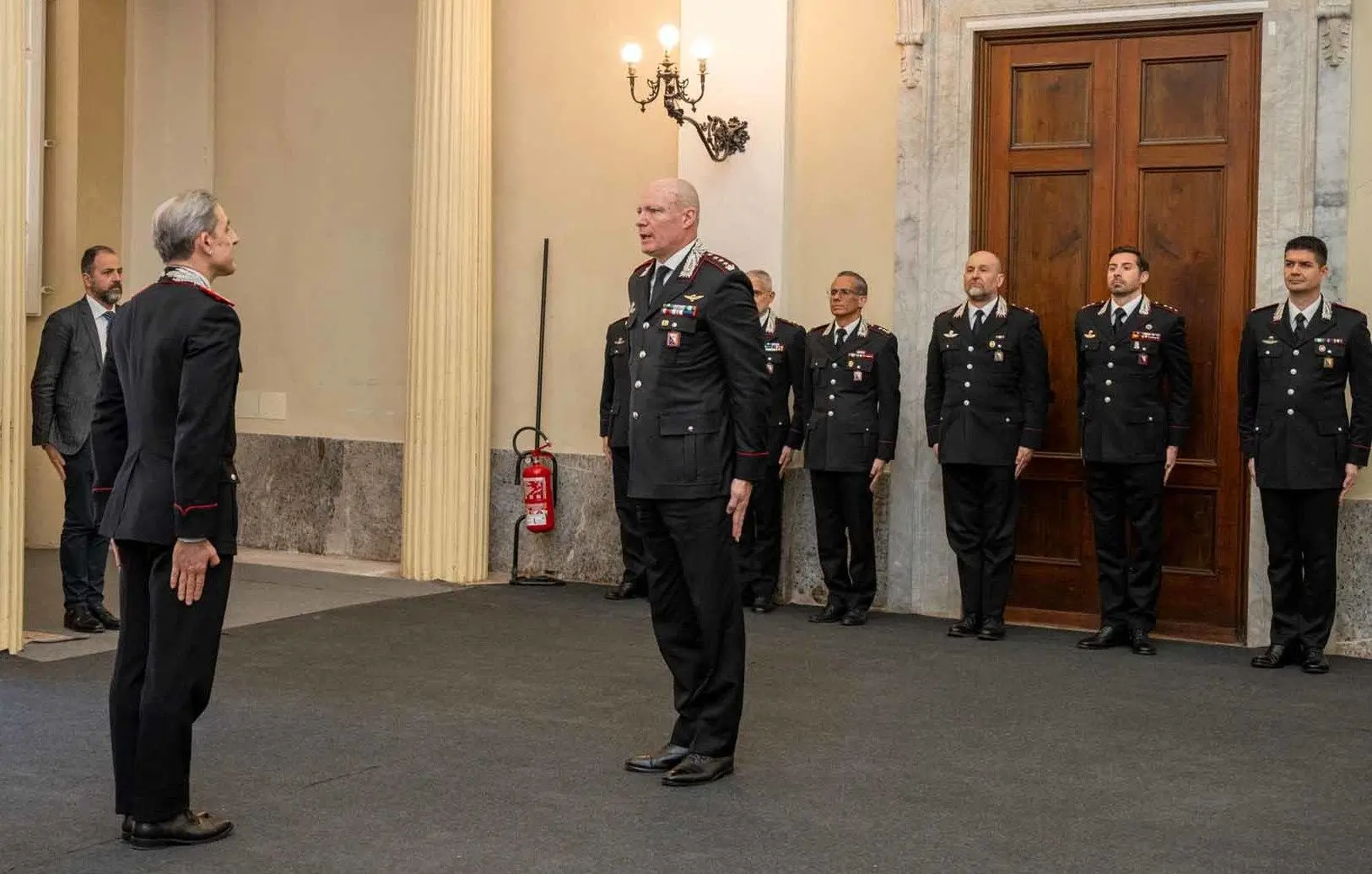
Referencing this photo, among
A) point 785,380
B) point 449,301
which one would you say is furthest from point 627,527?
point 449,301

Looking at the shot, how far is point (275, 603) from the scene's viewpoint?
8070 mm

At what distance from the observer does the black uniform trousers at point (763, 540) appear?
8047 mm

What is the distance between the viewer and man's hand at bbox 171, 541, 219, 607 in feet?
12.4

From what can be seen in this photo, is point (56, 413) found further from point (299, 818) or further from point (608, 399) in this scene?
point (299, 818)

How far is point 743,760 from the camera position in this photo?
488 cm

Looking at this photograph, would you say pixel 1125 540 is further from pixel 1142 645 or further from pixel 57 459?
pixel 57 459

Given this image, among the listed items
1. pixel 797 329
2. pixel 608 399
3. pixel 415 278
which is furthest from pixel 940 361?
pixel 415 278

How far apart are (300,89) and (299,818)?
6958 millimetres

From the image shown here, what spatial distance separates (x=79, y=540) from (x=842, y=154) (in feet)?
13.7

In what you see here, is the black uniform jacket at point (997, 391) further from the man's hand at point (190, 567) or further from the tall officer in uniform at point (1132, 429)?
the man's hand at point (190, 567)

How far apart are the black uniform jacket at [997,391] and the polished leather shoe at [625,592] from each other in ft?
6.17

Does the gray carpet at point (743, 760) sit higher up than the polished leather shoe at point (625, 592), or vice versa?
the polished leather shoe at point (625, 592)

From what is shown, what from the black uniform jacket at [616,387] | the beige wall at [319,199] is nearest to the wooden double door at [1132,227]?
the black uniform jacket at [616,387]

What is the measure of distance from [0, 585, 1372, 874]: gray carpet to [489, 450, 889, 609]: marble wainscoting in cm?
107
